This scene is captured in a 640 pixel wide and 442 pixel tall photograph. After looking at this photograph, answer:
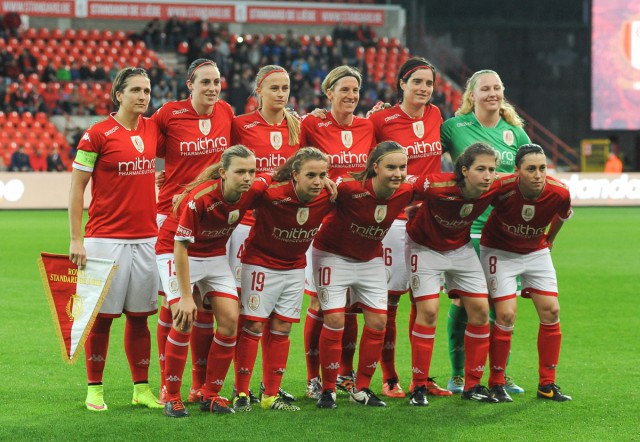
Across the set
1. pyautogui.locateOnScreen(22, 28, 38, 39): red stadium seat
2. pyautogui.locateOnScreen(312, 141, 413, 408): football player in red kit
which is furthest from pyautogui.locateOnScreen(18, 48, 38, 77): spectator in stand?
pyautogui.locateOnScreen(312, 141, 413, 408): football player in red kit

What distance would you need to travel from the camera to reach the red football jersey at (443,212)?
6.02m

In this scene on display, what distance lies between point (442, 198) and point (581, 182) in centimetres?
2008

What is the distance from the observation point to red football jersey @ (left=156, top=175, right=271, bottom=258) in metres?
5.61

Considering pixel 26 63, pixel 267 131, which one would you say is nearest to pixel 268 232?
pixel 267 131

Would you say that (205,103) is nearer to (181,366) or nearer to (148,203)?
(148,203)

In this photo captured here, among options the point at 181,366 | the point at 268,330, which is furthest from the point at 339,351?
the point at 181,366

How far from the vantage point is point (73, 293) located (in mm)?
5930

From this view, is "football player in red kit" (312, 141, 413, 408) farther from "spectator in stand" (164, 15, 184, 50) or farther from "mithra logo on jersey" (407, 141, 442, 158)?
"spectator in stand" (164, 15, 184, 50)

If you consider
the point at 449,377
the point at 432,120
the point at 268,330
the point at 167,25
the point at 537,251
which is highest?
the point at 167,25

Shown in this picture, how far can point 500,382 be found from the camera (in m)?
6.24

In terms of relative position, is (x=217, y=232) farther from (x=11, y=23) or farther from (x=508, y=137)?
(x=11, y=23)

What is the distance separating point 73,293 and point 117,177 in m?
0.74

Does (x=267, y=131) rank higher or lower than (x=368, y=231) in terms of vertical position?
higher

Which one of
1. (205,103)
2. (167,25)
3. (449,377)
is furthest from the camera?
(167,25)
